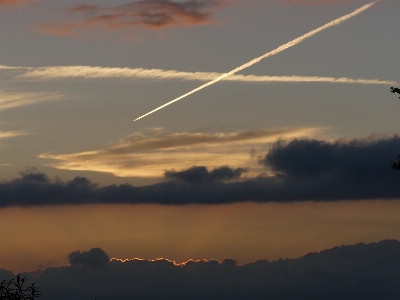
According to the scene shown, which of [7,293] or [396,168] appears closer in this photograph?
[7,293]

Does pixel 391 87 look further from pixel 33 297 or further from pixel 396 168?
pixel 33 297

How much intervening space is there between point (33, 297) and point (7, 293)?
2.26m

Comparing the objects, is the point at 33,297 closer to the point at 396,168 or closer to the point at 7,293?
the point at 7,293

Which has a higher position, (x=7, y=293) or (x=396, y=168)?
(x=396, y=168)

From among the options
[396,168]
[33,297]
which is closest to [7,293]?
[33,297]

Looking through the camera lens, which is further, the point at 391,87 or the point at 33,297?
the point at 391,87

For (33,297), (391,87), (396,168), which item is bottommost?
(33,297)

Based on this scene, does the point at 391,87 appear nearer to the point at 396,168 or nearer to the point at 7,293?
the point at 396,168

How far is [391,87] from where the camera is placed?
6562 cm

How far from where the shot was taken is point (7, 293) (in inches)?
2338

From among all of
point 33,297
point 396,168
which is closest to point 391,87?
point 396,168

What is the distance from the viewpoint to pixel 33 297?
59.2 metres

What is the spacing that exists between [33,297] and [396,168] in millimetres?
35301

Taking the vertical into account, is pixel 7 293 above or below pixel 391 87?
below
